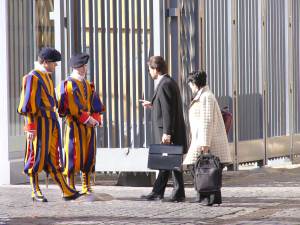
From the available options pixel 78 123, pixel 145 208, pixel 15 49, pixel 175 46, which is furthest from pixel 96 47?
pixel 145 208

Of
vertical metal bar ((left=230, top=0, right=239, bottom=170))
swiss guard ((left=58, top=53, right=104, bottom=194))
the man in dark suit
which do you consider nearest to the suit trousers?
the man in dark suit

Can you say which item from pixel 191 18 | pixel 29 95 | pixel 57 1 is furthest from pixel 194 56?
pixel 29 95

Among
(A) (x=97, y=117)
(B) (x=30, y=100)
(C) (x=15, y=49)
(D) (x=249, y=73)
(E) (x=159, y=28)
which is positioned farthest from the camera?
(D) (x=249, y=73)

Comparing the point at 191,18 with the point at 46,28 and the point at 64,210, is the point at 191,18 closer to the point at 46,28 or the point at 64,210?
the point at 46,28

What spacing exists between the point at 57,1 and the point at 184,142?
3152 millimetres

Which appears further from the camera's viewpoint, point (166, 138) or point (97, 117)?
point (97, 117)

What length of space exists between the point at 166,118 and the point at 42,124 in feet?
4.53

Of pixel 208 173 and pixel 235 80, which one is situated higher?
pixel 235 80

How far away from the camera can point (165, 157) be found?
40.6 feet

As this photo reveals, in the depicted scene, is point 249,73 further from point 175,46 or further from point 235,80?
point 175,46

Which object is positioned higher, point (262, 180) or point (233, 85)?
point (233, 85)

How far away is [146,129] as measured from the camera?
47.3 ft

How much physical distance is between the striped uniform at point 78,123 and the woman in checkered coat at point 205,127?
3.64ft

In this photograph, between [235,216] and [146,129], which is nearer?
[235,216]
